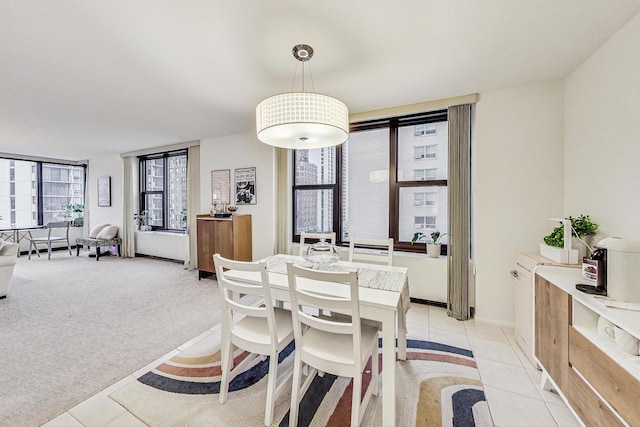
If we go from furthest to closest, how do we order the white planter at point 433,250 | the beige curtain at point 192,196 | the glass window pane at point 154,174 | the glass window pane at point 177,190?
1. the glass window pane at point 154,174
2. the glass window pane at point 177,190
3. the beige curtain at point 192,196
4. the white planter at point 433,250

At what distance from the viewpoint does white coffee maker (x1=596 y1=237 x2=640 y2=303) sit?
4.41 feet

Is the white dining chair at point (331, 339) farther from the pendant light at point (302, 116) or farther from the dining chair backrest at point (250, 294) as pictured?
the pendant light at point (302, 116)

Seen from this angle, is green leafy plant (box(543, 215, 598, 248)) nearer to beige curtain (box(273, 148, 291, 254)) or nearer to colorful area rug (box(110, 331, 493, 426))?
colorful area rug (box(110, 331, 493, 426))

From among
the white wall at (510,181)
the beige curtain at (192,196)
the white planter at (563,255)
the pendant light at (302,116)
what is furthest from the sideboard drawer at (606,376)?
the beige curtain at (192,196)

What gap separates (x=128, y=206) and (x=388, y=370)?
6.85 meters

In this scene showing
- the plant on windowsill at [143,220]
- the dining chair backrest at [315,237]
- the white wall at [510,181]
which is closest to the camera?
the white wall at [510,181]

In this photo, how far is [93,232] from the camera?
6.19 m

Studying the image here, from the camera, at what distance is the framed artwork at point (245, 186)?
4.30m

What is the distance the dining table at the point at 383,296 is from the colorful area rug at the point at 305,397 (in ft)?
0.73

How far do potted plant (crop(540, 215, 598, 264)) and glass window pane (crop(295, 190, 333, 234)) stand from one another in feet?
8.20

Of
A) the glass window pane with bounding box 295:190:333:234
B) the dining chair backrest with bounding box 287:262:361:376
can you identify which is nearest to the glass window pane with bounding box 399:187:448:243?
the glass window pane with bounding box 295:190:333:234

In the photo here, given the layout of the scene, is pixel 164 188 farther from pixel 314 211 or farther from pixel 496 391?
pixel 496 391

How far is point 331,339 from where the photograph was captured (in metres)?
1.58

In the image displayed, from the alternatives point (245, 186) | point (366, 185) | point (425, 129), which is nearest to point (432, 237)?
point (366, 185)
